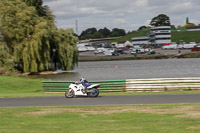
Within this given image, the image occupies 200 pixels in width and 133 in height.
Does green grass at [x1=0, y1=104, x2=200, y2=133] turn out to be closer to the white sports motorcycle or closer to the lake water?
the white sports motorcycle

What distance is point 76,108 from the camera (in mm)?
16609

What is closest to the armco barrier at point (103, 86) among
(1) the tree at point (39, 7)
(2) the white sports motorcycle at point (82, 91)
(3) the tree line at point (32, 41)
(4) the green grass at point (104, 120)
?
(2) the white sports motorcycle at point (82, 91)

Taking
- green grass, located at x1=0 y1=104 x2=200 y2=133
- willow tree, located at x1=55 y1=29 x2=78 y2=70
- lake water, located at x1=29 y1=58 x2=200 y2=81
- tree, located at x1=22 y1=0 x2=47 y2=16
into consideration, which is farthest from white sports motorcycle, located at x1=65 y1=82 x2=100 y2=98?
tree, located at x1=22 y1=0 x2=47 y2=16

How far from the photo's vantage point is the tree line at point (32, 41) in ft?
180

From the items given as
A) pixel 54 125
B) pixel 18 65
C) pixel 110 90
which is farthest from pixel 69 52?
pixel 54 125

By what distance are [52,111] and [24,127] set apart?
142 inches

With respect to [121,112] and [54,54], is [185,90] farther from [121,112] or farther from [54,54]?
[54,54]

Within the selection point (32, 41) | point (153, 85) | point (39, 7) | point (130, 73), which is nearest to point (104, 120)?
point (153, 85)

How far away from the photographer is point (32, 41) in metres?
55.1

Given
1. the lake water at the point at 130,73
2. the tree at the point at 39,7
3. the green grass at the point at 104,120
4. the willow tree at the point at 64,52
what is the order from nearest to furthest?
the green grass at the point at 104,120
the lake water at the point at 130,73
the willow tree at the point at 64,52
the tree at the point at 39,7

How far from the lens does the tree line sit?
180ft

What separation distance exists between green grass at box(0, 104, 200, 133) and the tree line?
1459 inches

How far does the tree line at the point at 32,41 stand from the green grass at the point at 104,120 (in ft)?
122

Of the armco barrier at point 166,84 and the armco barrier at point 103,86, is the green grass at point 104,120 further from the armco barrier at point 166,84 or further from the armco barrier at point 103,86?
the armco barrier at point 103,86
